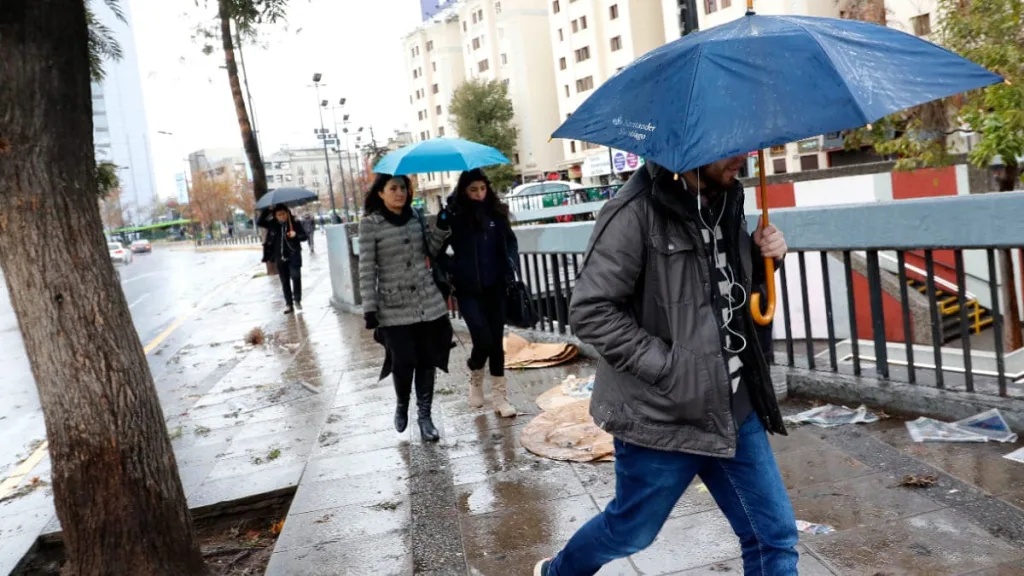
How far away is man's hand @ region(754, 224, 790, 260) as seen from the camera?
2.71 m

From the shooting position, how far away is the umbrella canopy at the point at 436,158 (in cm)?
548

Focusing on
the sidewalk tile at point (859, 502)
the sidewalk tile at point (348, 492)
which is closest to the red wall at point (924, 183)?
the sidewalk tile at point (859, 502)

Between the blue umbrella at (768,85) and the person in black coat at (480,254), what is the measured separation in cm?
330

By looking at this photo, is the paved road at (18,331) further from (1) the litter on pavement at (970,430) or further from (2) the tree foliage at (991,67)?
(2) the tree foliage at (991,67)

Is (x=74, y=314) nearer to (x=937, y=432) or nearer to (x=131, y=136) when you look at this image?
(x=937, y=432)

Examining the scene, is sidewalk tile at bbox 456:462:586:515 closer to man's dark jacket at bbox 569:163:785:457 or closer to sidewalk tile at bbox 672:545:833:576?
sidewalk tile at bbox 672:545:833:576

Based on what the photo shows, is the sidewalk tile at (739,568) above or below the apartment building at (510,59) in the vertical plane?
below

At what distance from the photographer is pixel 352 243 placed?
1324 cm

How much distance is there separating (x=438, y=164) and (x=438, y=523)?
2338 mm

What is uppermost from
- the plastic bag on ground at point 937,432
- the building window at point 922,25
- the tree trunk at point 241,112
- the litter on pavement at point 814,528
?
the building window at point 922,25

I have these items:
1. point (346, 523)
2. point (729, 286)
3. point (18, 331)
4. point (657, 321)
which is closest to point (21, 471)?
point (346, 523)

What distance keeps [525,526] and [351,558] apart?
32.9 inches

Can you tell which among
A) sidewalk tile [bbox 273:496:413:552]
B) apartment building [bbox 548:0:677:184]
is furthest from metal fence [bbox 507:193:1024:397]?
apartment building [bbox 548:0:677:184]

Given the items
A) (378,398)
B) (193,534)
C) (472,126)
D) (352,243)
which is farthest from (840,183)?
(472,126)
